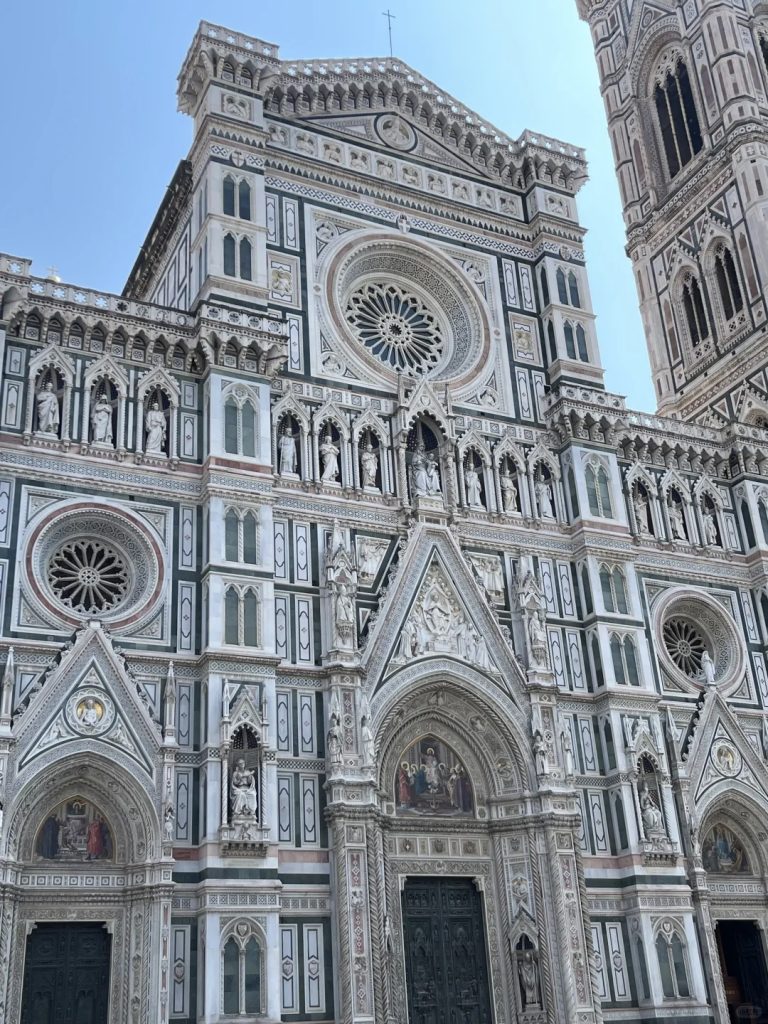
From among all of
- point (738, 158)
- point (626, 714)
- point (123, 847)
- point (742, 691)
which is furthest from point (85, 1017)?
point (738, 158)

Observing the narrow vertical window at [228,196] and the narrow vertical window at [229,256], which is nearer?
the narrow vertical window at [229,256]

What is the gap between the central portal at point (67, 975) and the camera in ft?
62.3

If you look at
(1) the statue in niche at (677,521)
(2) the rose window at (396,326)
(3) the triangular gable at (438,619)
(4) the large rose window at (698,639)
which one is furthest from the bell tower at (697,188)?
(3) the triangular gable at (438,619)

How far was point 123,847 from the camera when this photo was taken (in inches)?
803

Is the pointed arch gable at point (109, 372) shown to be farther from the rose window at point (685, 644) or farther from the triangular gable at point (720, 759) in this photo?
the triangular gable at point (720, 759)

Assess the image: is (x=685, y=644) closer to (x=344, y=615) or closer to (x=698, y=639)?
(x=698, y=639)

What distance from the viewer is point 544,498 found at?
1086 inches

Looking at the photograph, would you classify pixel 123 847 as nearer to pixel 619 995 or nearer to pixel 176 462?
pixel 176 462

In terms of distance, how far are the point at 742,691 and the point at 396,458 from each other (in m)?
9.96

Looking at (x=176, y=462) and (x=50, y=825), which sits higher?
(x=176, y=462)

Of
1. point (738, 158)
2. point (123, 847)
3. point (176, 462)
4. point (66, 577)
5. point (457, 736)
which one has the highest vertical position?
point (738, 158)

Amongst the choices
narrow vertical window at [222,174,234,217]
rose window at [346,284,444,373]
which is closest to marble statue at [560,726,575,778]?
rose window at [346,284,444,373]

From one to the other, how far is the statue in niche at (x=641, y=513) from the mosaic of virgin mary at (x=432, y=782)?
7697 mm

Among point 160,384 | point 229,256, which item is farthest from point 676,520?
point 160,384
